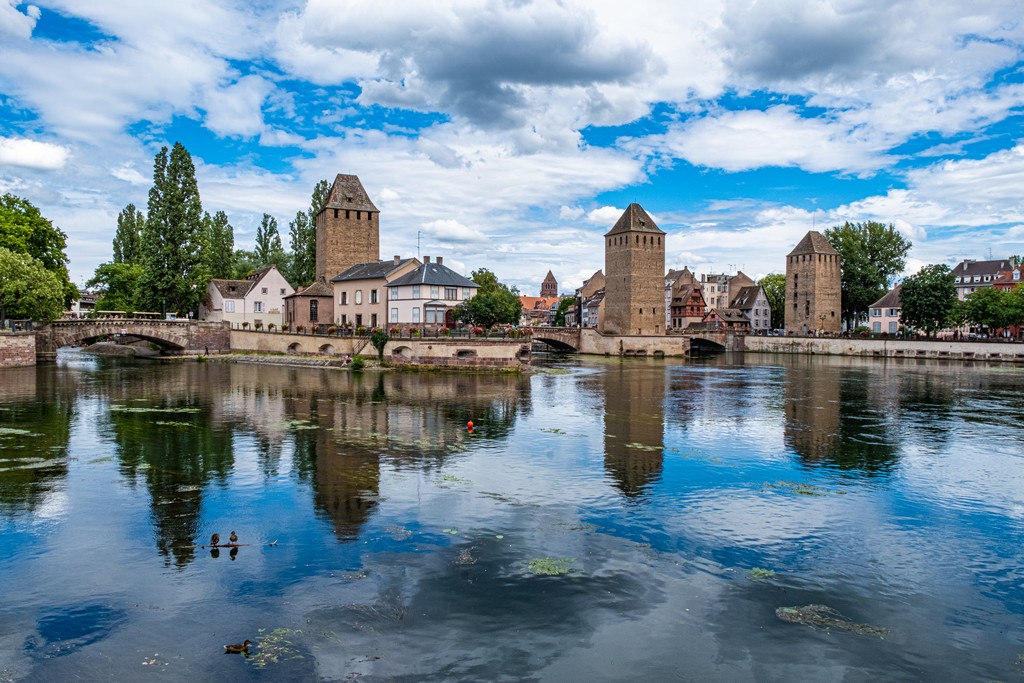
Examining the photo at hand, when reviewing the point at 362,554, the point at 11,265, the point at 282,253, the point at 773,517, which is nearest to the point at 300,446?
the point at 362,554

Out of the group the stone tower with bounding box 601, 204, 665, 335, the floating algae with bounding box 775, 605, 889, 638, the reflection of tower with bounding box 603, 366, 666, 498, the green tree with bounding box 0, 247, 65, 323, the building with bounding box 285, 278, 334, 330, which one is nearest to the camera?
the floating algae with bounding box 775, 605, 889, 638

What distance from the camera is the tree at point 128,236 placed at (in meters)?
84.6

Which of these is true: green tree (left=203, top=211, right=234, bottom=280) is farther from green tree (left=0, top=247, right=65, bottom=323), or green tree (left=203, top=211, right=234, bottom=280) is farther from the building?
green tree (left=0, top=247, right=65, bottom=323)

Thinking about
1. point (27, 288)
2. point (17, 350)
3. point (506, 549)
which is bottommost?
point (506, 549)

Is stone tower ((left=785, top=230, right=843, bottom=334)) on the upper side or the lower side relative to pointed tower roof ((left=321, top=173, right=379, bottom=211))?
lower

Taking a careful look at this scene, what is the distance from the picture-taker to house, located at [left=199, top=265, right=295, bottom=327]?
6581 cm

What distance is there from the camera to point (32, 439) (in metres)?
21.0

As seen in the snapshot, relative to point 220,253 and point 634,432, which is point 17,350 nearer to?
point 220,253

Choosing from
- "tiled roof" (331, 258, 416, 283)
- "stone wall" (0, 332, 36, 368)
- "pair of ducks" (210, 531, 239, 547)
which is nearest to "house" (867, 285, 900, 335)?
"tiled roof" (331, 258, 416, 283)

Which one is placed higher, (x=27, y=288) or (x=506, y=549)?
(x=27, y=288)

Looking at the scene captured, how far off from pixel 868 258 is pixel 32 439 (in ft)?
303

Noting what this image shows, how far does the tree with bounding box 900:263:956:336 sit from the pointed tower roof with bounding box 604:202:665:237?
87.3 ft

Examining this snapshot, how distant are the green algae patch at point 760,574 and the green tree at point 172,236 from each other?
58427mm

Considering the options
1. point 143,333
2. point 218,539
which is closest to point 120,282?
point 143,333
